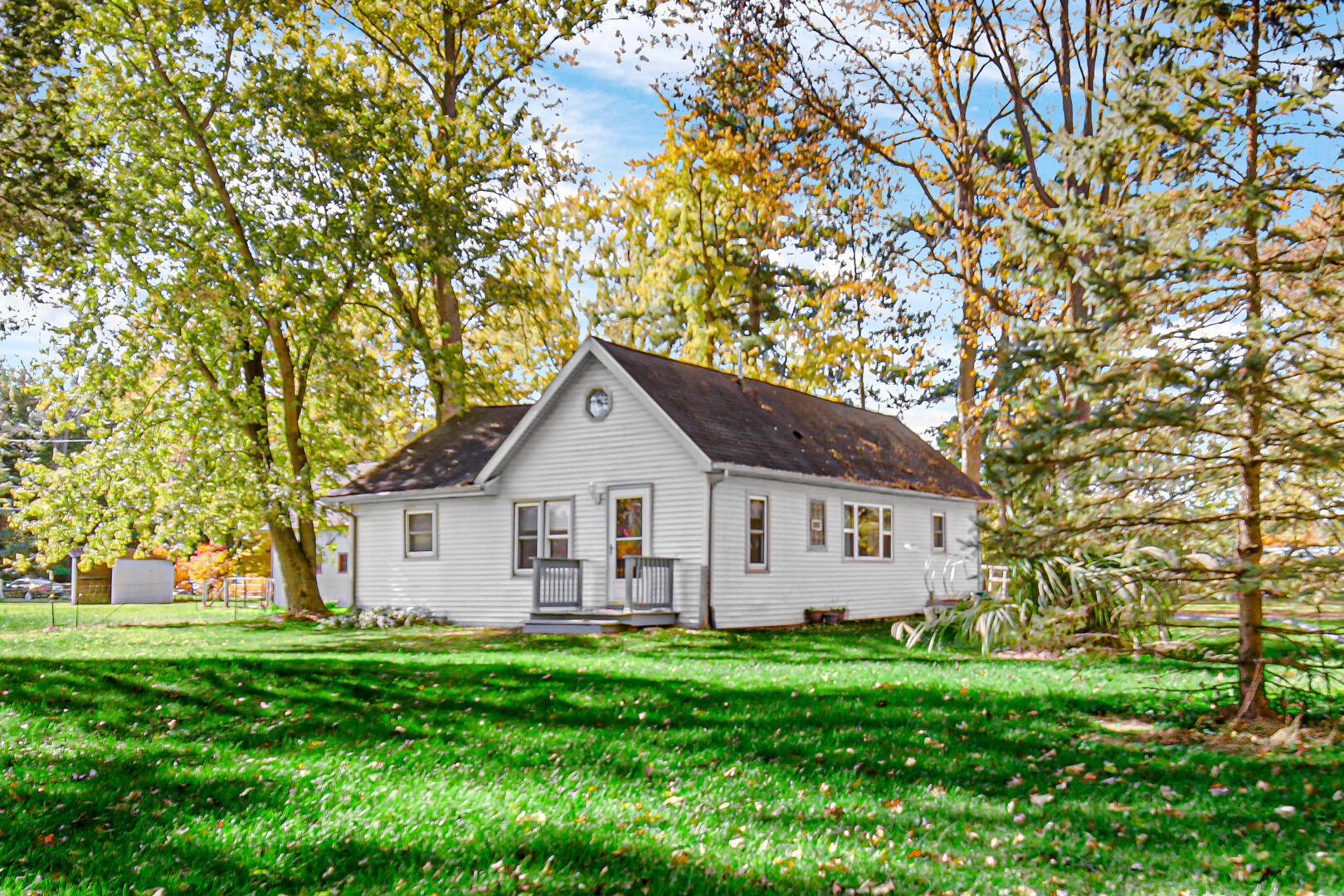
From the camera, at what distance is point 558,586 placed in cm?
2045

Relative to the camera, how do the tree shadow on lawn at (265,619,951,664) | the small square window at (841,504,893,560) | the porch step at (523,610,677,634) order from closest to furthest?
the tree shadow on lawn at (265,619,951,664) < the porch step at (523,610,677,634) < the small square window at (841,504,893,560)

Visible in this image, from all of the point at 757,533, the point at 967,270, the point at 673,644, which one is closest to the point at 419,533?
the point at 757,533

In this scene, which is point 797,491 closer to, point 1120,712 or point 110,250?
point 1120,712

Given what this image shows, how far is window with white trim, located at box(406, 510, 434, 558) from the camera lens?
2381cm

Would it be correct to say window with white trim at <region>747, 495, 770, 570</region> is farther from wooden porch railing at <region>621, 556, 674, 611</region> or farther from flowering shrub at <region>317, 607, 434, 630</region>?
flowering shrub at <region>317, 607, 434, 630</region>

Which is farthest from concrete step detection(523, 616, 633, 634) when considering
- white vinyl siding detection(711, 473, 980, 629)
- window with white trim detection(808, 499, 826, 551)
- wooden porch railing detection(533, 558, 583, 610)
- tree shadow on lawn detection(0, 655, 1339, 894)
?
tree shadow on lawn detection(0, 655, 1339, 894)

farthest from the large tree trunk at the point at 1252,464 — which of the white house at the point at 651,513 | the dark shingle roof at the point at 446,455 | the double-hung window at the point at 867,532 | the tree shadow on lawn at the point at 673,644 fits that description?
the dark shingle roof at the point at 446,455

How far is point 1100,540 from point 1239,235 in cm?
252

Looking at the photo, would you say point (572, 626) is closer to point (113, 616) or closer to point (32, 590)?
point (113, 616)

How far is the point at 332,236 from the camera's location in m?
23.8

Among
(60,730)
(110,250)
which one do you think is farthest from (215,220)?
(60,730)

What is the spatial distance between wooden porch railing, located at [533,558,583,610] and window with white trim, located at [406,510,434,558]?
434cm

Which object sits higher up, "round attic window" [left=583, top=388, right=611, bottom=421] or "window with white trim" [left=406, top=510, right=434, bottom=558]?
"round attic window" [left=583, top=388, right=611, bottom=421]

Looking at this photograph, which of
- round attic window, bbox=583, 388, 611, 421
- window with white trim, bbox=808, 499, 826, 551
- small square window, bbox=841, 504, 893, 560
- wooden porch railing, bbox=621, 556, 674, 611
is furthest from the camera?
small square window, bbox=841, 504, 893, 560
